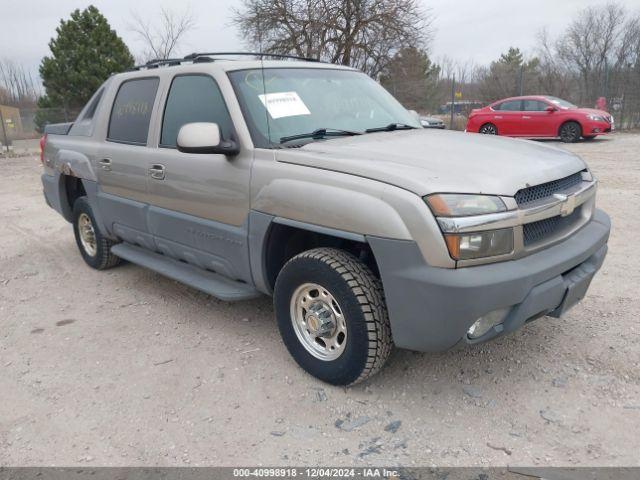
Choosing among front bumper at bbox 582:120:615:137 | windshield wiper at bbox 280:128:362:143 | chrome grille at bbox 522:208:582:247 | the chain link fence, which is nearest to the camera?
chrome grille at bbox 522:208:582:247

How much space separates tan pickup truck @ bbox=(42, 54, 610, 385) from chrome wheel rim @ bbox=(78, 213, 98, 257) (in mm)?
881

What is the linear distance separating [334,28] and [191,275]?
2295cm

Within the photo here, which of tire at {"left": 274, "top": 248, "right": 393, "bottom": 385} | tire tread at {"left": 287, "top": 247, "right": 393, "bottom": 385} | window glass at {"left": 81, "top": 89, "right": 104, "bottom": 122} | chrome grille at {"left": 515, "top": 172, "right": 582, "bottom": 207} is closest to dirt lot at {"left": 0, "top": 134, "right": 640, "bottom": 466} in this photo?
tire at {"left": 274, "top": 248, "right": 393, "bottom": 385}

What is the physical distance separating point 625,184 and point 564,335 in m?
6.21

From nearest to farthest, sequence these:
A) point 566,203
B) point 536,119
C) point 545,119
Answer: point 566,203, point 545,119, point 536,119

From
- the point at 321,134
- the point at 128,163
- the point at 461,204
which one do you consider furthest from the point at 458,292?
the point at 128,163

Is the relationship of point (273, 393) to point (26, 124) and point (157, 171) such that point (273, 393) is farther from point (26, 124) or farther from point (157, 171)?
point (26, 124)

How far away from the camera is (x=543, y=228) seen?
9.19 ft

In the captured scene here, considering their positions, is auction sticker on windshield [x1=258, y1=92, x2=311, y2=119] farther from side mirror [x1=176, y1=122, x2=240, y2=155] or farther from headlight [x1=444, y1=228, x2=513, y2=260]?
headlight [x1=444, y1=228, x2=513, y2=260]

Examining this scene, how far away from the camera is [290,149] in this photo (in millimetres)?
3199

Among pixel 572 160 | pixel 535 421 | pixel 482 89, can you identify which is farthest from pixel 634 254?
pixel 482 89

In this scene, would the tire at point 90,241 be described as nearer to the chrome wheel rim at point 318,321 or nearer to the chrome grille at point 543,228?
the chrome wheel rim at point 318,321

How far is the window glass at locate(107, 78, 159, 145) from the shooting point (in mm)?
4227

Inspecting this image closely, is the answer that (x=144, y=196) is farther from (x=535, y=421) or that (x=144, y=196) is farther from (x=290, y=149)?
(x=535, y=421)
